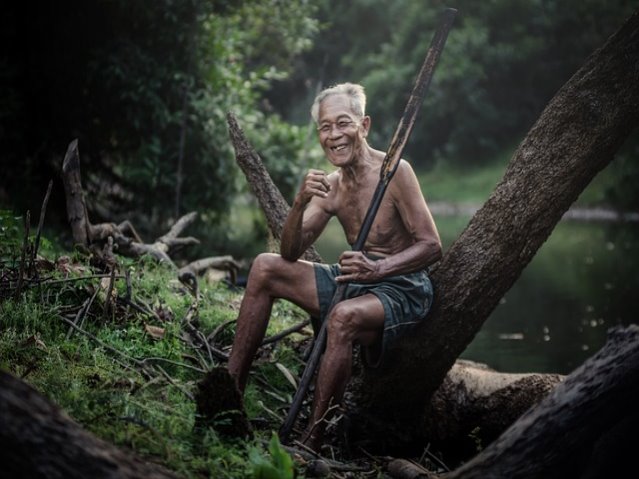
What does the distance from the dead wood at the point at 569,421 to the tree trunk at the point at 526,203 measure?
1.10m

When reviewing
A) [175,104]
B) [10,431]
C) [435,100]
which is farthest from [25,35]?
[435,100]

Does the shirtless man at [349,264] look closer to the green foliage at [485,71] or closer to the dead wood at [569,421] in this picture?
the dead wood at [569,421]

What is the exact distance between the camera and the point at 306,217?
4.29 metres

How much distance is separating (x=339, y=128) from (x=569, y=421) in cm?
Answer: 196

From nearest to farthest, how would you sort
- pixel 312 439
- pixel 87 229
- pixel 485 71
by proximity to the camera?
1. pixel 312 439
2. pixel 87 229
3. pixel 485 71

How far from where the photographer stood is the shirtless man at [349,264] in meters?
3.76

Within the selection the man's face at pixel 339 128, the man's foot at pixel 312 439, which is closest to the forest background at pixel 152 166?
the man's foot at pixel 312 439

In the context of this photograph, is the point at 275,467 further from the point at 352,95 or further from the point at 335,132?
the point at 352,95

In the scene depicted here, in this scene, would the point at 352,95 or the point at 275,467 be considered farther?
the point at 352,95

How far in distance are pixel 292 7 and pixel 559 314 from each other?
647 centimetres

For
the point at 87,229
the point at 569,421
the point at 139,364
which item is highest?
the point at 569,421

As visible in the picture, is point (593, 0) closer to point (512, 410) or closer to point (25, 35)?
point (25, 35)

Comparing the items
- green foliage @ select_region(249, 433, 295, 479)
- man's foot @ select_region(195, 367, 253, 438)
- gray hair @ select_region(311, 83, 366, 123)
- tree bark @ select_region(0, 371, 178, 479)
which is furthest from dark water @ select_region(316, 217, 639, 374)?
tree bark @ select_region(0, 371, 178, 479)

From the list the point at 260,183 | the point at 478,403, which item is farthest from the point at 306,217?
the point at 478,403
